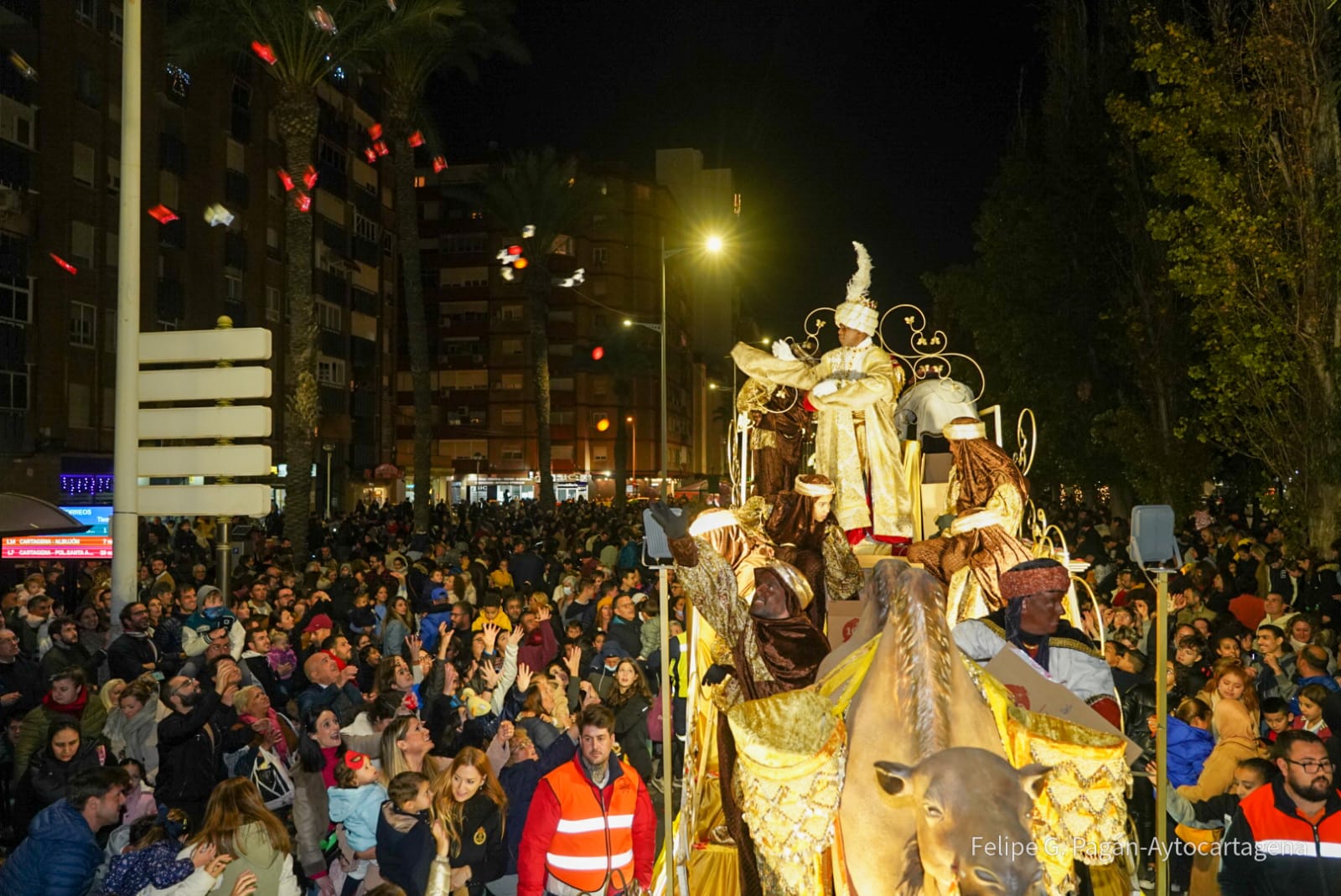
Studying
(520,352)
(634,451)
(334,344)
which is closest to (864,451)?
(334,344)

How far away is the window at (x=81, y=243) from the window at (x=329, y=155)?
60.9 feet

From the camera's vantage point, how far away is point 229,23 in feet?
74.3

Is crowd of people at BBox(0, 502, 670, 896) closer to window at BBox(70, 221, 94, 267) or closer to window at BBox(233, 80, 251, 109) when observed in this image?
window at BBox(70, 221, 94, 267)

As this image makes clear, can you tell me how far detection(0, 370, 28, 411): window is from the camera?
1192 inches

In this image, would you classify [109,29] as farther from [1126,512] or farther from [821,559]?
[821,559]

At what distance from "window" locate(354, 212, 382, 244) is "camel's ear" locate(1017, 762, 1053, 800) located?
5682 centimetres

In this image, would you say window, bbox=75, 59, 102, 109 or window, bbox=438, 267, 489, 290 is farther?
window, bbox=438, 267, 489, 290

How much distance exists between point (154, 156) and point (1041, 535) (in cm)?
3533

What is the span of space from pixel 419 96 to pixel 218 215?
14730 millimetres

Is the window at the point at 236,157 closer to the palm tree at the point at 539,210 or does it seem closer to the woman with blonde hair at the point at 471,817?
the palm tree at the point at 539,210

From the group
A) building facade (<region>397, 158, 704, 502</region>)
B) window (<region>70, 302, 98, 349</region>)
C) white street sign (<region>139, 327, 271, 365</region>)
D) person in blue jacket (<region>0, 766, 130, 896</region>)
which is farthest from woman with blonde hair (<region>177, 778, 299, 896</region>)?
building facade (<region>397, 158, 704, 502</region>)

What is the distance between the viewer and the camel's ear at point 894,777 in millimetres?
3418

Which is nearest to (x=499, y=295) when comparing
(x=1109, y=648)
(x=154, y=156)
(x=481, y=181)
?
(x=481, y=181)

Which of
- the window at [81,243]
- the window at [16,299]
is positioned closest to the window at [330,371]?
the window at [81,243]
